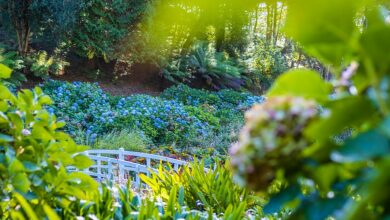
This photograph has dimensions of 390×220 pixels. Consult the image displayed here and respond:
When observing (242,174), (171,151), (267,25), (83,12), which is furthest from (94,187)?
(267,25)

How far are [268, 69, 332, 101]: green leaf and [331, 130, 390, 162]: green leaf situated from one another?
75 millimetres

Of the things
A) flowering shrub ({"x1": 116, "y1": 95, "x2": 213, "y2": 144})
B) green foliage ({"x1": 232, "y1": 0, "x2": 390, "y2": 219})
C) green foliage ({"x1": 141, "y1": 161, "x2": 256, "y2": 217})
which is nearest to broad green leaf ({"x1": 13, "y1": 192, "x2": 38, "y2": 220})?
green foliage ({"x1": 232, "y1": 0, "x2": 390, "y2": 219})

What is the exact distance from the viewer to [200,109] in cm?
838

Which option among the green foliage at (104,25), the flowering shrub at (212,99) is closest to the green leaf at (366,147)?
the flowering shrub at (212,99)

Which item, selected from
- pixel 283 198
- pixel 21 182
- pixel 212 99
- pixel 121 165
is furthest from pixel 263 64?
pixel 283 198

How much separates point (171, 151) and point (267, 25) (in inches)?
472

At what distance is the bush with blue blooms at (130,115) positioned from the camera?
6832mm

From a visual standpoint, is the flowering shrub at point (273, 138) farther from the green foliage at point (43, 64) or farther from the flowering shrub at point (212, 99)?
the green foliage at point (43, 64)

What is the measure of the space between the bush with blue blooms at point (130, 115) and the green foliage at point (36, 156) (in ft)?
16.8

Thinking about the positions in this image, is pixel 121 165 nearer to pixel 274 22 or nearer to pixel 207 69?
pixel 207 69

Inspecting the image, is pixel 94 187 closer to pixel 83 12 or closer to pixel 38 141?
pixel 38 141

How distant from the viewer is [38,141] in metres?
1.17

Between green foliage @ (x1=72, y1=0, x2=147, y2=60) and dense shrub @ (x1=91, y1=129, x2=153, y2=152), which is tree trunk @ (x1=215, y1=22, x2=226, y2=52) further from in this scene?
dense shrub @ (x1=91, y1=129, x2=153, y2=152)

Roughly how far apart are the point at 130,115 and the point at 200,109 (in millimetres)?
1692
